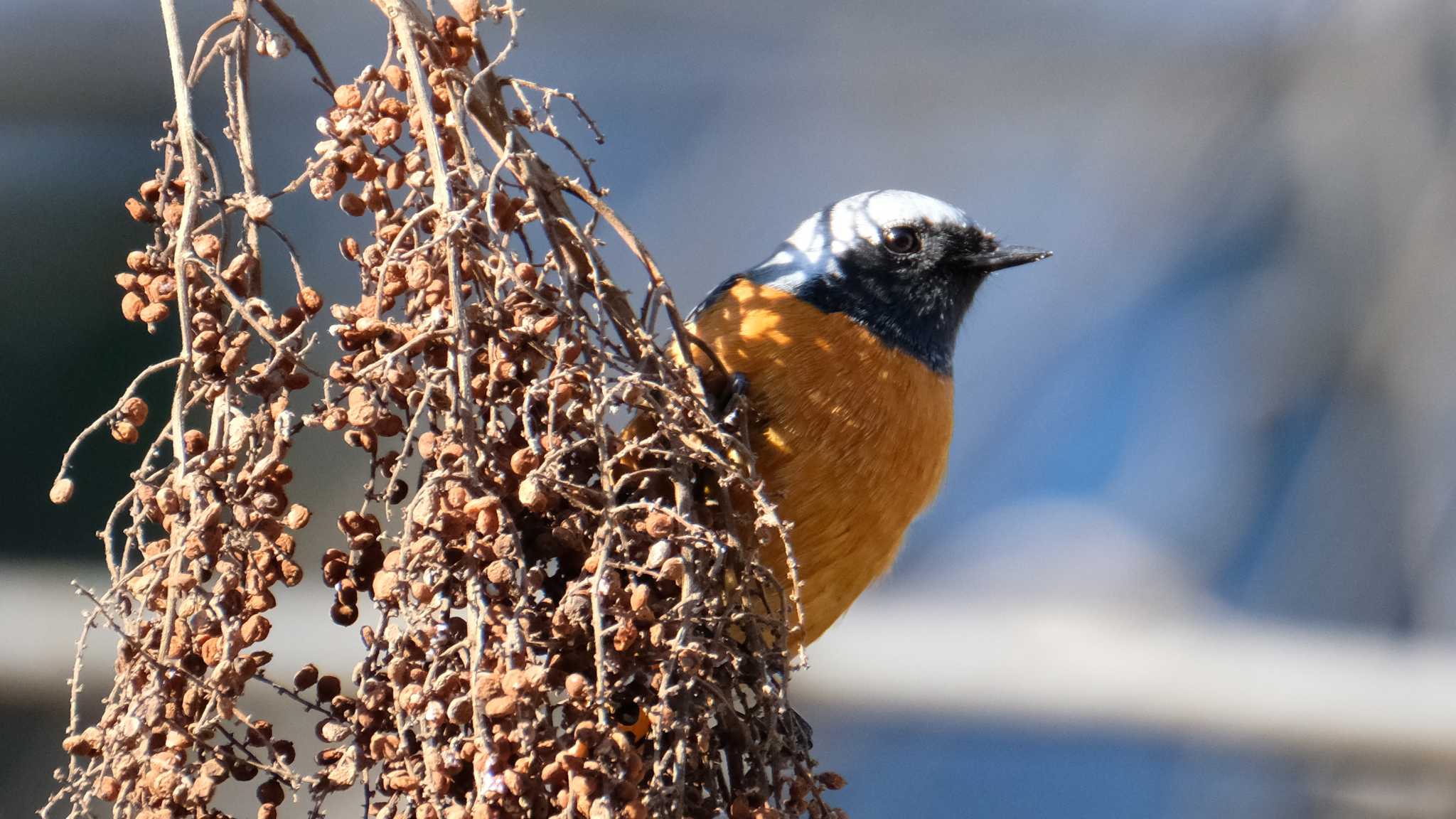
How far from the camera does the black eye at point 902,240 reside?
3.04 m

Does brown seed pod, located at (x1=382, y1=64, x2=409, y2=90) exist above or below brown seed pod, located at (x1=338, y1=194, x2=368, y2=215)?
above

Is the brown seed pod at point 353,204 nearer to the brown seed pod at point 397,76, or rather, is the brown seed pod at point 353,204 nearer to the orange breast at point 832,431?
the brown seed pod at point 397,76

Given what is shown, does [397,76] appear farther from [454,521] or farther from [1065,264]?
[1065,264]

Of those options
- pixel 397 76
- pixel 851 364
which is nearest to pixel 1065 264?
pixel 851 364

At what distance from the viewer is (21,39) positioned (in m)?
5.77

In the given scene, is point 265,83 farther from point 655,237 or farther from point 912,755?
point 912,755

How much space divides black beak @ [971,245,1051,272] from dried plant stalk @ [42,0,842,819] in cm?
153

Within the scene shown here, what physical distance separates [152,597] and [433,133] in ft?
1.84

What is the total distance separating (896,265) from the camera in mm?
3025

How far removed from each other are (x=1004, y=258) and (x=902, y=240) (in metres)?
0.24

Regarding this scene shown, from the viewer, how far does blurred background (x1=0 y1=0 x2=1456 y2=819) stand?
6.08 metres

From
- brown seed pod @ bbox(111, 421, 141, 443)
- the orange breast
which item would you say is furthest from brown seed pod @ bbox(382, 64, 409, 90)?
the orange breast

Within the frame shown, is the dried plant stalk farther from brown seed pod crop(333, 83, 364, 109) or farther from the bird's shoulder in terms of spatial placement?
the bird's shoulder

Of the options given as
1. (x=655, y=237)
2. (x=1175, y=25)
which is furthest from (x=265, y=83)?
(x=1175, y=25)
